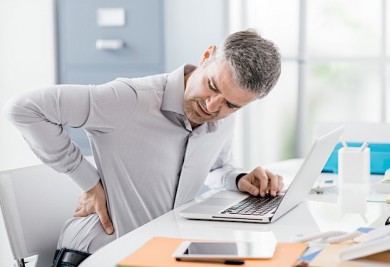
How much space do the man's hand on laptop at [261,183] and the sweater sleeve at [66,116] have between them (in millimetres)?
428

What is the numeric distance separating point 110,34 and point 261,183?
79.5 inches

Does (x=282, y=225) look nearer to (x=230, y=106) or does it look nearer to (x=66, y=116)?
(x=230, y=106)

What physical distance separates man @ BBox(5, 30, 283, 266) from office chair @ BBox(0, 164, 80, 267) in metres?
0.05

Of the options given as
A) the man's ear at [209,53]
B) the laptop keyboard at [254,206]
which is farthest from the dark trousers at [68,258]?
the man's ear at [209,53]

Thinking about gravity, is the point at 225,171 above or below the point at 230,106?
below

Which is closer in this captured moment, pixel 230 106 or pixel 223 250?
pixel 223 250

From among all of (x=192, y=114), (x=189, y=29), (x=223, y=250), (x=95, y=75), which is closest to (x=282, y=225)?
(x=223, y=250)

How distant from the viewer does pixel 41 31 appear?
12.9 ft

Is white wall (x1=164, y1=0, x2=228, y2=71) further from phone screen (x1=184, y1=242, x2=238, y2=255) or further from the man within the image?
phone screen (x1=184, y1=242, x2=238, y2=255)

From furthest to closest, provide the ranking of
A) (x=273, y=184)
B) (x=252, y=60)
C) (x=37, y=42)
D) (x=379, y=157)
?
1. (x=37, y=42)
2. (x=379, y=157)
3. (x=273, y=184)
4. (x=252, y=60)

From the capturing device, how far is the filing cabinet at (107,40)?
12.2 ft

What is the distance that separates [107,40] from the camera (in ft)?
12.5

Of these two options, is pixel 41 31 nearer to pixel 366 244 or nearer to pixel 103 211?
pixel 103 211

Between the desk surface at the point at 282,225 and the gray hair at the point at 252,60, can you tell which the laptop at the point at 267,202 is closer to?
the desk surface at the point at 282,225
